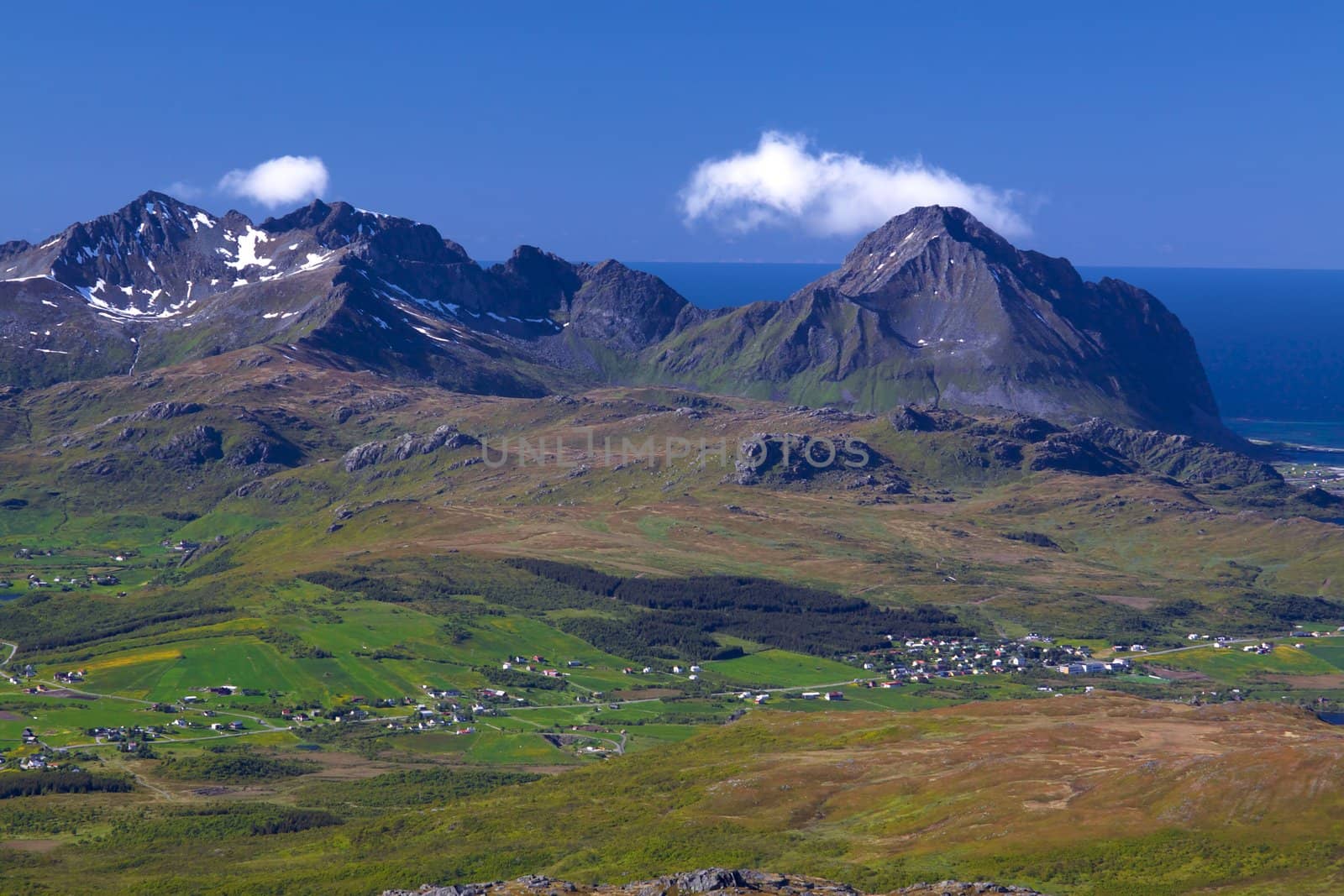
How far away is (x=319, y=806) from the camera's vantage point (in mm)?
196125

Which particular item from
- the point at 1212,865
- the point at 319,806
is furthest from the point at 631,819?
the point at 1212,865

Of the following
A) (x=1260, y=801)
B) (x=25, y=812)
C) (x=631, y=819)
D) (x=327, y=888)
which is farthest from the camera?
(x=25, y=812)

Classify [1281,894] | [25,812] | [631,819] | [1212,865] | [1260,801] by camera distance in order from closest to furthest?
[1281,894]
[1212,865]
[1260,801]
[631,819]
[25,812]

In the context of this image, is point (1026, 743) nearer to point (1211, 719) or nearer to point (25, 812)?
point (1211, 719)

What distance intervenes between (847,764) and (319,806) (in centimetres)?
6440

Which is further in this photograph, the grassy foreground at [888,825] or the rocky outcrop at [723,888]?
the grassy foreground at [888,825]

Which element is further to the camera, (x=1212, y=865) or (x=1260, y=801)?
(x=1260, y=801)

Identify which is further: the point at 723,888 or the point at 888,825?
the point at 888,825

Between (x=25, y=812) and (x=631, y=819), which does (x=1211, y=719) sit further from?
(x=25, y=812)

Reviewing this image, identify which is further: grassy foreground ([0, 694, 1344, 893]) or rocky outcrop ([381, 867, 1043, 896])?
grassy foreground ([0, 694, 1344, 893])

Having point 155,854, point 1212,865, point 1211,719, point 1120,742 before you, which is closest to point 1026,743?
point 1120,742

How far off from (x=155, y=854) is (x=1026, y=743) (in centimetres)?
9600

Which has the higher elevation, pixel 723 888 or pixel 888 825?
pixel 723 888

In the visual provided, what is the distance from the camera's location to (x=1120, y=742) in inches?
7008
